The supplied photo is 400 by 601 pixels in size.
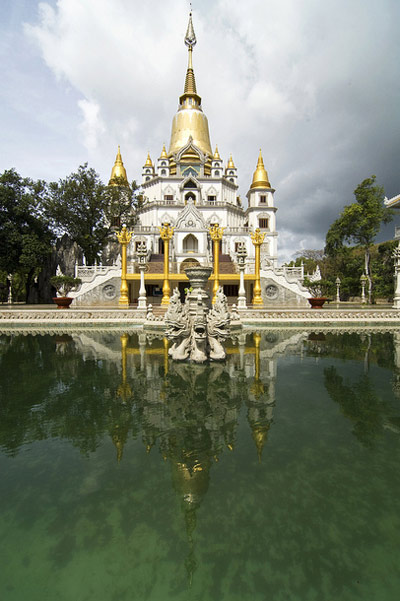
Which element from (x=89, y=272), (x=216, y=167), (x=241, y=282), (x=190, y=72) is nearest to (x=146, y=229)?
(x=89, y=272)

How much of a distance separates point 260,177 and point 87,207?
27017 mm

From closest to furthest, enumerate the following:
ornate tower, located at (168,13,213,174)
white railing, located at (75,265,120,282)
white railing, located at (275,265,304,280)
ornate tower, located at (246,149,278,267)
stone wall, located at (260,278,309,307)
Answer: stone wall, located at (260,278,309,307), white railing, located at (275,265,304,280), white railing, located at (75,265,120,282), ornate tower, located at (246,149,278,267), ornate tower, located at (168,13,213,174)

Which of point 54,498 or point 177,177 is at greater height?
point 177,177

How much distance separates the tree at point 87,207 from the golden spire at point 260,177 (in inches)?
755

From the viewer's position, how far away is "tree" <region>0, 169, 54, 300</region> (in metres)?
34.4

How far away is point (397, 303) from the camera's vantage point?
24438 millimetres

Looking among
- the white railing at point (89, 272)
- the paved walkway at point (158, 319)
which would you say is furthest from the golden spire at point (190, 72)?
the paved walkway at point (158, 319)

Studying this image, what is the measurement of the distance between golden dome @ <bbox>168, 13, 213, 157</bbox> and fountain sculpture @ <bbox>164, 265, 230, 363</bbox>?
49791mm

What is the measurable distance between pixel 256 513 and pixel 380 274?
158 feet

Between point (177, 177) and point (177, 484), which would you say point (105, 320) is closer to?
point (177, 484)

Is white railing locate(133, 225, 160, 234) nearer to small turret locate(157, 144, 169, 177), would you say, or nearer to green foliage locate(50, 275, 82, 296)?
small turret locate(157, 144, 169, 177)

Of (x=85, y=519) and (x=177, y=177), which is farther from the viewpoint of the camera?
(x=177, y=177)

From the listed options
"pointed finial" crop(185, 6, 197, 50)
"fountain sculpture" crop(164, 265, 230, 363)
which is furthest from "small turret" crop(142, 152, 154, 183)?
"fountain sculpture" crop(164, 265, 230, 363)

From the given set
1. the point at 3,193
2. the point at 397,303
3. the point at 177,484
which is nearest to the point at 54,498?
the point at 177,484
